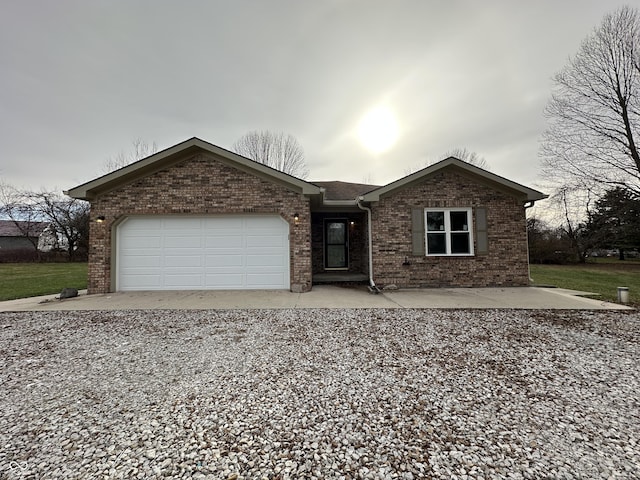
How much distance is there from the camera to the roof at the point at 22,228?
1030 inches

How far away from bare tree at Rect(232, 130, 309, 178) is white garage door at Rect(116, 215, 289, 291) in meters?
12.8

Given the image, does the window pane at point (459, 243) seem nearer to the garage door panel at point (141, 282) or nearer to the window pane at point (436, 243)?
the window pane at point (436, 243)

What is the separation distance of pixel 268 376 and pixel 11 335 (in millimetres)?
4930

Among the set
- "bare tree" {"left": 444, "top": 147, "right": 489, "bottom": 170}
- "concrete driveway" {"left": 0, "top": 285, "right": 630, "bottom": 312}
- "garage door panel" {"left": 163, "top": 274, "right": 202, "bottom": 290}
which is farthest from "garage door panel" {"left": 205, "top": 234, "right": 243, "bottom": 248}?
"bare tree" {"left": 444, "top": 147, "right": 489, "bottom": 170}

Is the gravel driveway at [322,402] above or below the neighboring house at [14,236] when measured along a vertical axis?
below

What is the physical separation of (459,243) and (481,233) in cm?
76

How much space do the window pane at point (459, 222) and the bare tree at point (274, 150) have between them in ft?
44.5

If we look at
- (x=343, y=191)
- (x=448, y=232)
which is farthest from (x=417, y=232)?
(x=343, y=191)

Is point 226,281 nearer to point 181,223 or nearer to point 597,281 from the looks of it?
point 181,223

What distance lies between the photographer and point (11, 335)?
15.5 ft

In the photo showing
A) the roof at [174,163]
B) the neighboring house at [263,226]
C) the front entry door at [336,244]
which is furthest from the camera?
the front entry door at [336,244]

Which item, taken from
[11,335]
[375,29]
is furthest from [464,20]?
[11,335]

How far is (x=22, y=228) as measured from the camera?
85.9 feet

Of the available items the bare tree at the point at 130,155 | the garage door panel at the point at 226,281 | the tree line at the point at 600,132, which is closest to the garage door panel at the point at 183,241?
the garage door panel at the point at 226,281
